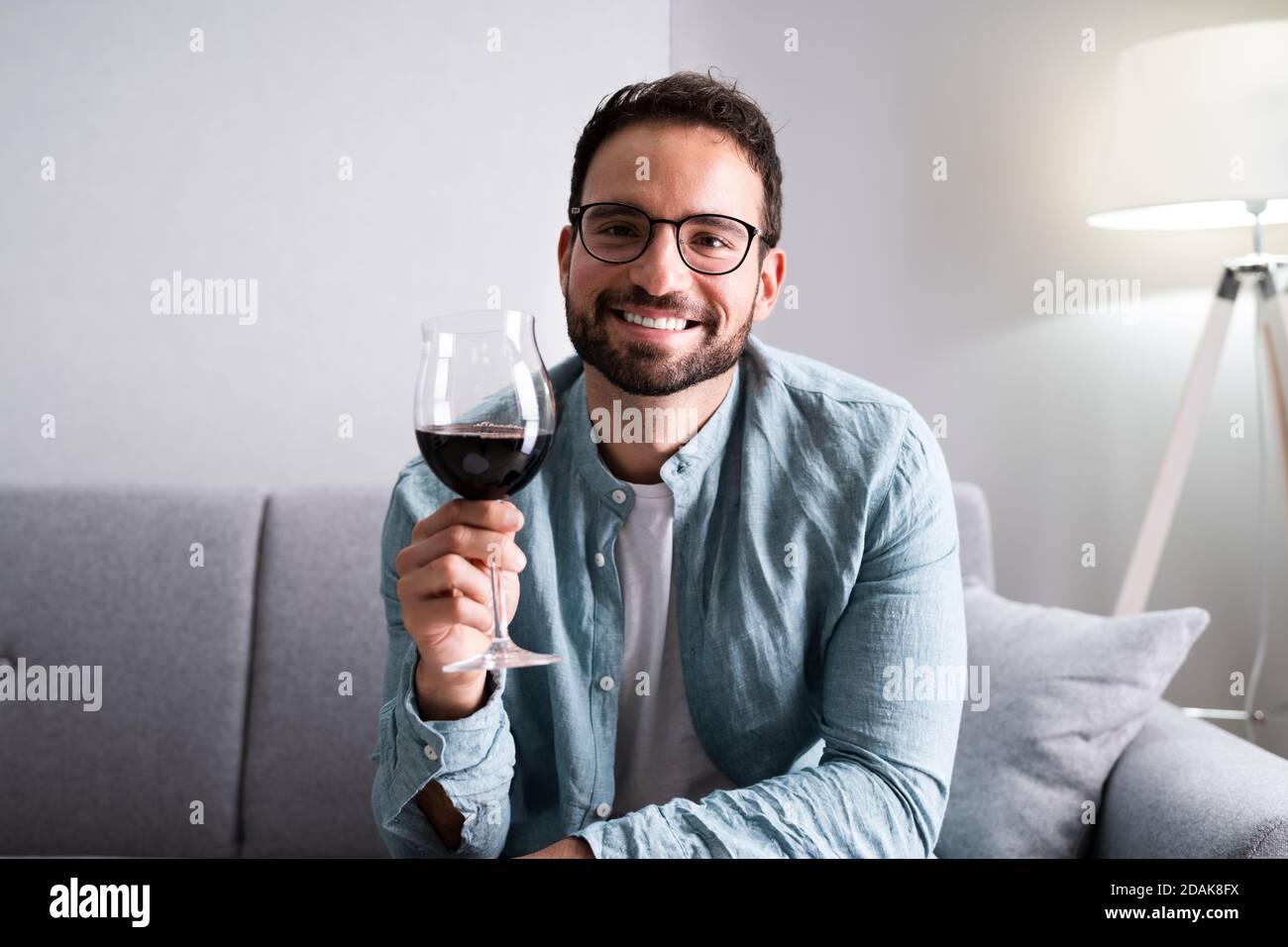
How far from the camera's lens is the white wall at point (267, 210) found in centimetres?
209

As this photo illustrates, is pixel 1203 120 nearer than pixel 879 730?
No

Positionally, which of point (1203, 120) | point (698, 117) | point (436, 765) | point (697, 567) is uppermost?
point (1203, 120)

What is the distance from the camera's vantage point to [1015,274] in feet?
7.46

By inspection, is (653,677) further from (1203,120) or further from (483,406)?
(1203,120)

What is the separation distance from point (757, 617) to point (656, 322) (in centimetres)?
31

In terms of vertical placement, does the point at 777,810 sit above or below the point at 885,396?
below

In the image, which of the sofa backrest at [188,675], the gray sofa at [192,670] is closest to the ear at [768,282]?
the gray sofa at [192,670]

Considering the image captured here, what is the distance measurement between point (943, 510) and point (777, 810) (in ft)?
1.21

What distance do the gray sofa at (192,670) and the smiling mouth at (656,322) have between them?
0.83 m

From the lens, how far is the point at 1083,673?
1.43 m

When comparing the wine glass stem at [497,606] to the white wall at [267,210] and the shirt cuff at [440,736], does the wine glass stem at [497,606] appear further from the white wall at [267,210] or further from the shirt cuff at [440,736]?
the white wall at [267,210]

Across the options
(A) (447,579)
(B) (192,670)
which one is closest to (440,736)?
(A) (447,579)

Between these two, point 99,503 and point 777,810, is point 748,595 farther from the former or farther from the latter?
point 99,503
